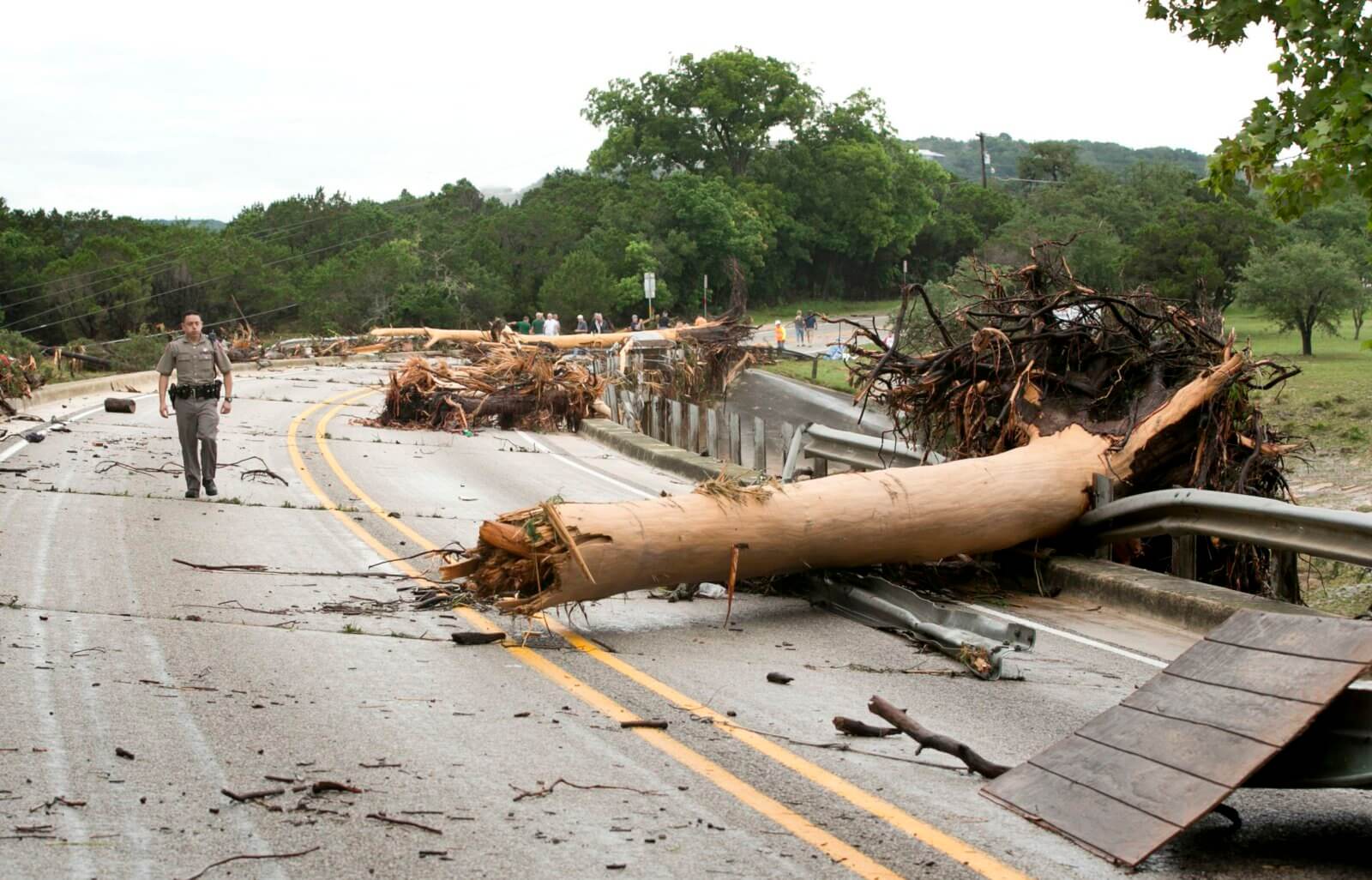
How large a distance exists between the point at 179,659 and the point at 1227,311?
50.2 metres

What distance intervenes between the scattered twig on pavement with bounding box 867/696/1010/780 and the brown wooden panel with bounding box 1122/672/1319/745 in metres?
0.59

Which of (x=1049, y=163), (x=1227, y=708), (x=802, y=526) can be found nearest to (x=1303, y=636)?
(x=1227, y=708)

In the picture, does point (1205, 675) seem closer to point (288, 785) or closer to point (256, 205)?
point (288, 785)

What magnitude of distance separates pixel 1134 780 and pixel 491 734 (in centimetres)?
A: 258

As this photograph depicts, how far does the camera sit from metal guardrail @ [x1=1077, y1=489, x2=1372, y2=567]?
25.9ft

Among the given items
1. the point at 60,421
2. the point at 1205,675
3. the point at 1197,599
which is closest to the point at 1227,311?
the point at 60,421

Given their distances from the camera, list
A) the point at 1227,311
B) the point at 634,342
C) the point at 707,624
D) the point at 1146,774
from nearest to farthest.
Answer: the point at 1146,774, the point at 707,624, the point at 634,342, the point at 1227,311

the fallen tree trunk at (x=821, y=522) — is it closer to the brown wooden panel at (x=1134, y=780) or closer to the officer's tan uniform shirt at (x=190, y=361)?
the brown wooden panel at (x=1134, y=780)

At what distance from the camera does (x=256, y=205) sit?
79.4m

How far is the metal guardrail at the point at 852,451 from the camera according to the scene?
12109mm

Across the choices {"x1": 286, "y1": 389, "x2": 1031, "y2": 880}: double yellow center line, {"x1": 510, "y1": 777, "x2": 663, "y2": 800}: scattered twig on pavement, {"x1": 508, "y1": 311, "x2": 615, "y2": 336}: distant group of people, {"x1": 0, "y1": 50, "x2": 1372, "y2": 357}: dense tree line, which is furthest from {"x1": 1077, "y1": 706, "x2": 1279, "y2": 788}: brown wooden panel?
{"x1": 508, "y1": 311, "x2": 615, "y2": 336}: distant group of people

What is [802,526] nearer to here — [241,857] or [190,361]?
[241,857]

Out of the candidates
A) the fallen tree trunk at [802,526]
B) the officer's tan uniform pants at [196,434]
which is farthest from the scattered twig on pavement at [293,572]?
the officer's tan uniform pants at [196,434]

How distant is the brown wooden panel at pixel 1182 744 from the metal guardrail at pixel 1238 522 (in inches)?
116
